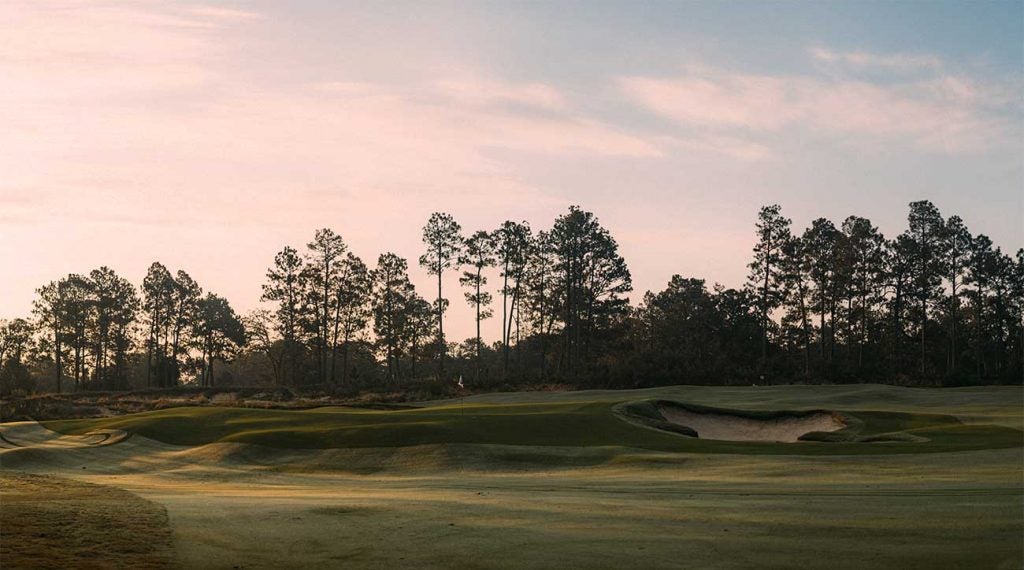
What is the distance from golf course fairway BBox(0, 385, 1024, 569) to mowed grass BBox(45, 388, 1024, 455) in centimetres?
18

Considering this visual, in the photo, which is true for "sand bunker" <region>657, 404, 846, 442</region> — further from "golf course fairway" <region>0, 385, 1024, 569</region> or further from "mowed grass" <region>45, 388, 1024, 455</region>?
"mowed grass" <region>45, 388, 1024, 455</region>

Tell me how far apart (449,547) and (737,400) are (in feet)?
172

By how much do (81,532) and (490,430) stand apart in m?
28.4

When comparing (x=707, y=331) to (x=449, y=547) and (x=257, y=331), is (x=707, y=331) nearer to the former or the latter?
(x=257, y=331)

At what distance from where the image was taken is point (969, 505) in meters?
18.9

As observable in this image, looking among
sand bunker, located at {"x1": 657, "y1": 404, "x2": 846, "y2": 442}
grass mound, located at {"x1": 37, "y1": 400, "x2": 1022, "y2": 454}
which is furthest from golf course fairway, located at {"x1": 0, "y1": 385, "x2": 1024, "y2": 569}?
sand bunker, located at {"x1": 657, "y1": 404, "x2": 846, "y2": 442}

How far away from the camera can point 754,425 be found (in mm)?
51156

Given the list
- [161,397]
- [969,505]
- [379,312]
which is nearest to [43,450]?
[969,505]

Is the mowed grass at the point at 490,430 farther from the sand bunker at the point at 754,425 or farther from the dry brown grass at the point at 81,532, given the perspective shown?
the dry brown grass at the point at 81,532

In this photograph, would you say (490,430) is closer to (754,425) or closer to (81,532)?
(754,425)

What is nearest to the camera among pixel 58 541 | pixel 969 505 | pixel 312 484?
pixel 58 541

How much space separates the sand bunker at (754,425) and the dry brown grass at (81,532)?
35608 mm

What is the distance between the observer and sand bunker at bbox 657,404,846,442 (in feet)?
163

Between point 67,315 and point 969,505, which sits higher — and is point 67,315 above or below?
above
